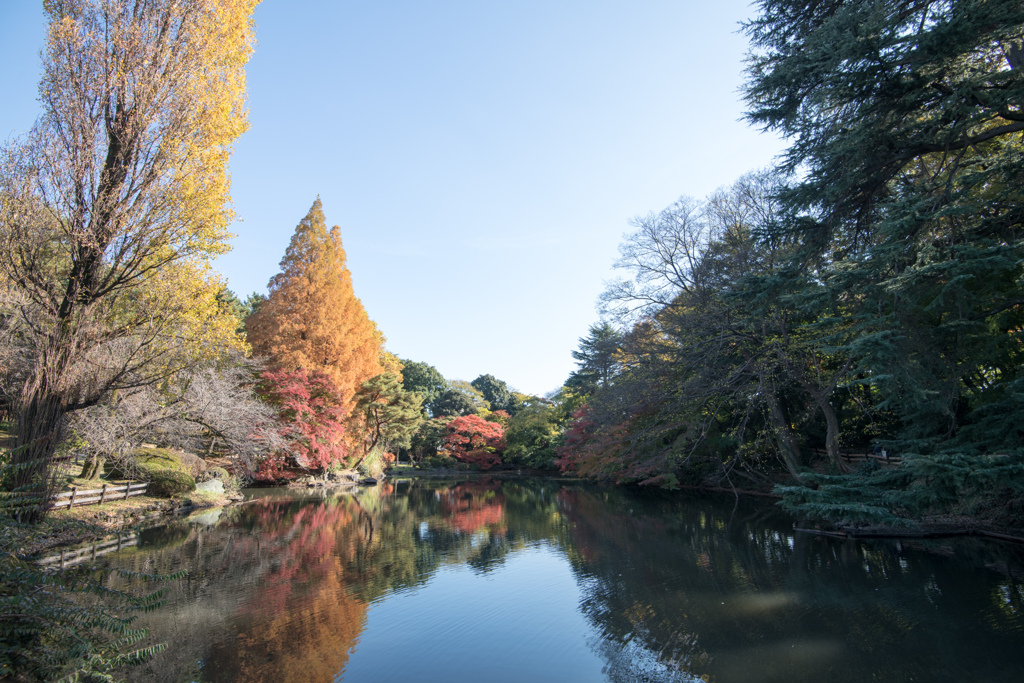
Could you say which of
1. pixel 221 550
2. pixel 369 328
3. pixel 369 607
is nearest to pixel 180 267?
pixel 221 550

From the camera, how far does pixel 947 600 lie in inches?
245

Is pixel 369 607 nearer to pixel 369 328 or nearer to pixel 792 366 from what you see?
pixel 792 366

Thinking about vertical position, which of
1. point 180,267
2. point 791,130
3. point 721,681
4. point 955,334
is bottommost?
point 721,681

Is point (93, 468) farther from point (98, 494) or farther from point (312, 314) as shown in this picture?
point (312, 314)

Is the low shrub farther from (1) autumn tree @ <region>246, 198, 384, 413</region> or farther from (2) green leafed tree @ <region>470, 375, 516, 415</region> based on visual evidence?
(2) green leafed tree @ <region>470, 375, 516, 415</region>

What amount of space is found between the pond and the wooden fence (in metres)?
0.43

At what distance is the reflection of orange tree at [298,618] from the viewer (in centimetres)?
495

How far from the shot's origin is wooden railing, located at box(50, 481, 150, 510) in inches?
437

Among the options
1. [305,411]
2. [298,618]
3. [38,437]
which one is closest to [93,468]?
[305,411]

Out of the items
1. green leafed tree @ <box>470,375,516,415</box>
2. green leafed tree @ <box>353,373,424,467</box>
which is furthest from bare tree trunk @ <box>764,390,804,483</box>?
green leafed tree @ <box>470,375,516,415</box>

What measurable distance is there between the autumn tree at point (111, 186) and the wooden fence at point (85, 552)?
325cm

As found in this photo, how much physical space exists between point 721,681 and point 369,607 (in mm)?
4464

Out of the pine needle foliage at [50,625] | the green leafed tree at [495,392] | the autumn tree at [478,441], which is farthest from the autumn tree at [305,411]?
the green leafed tree at [495,392]

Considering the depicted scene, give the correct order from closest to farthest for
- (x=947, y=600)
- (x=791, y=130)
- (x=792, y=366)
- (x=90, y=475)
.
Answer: (x=947, y=600) → (x=791, y=130) → (x=792, y=366) → (x=90, y=475)
